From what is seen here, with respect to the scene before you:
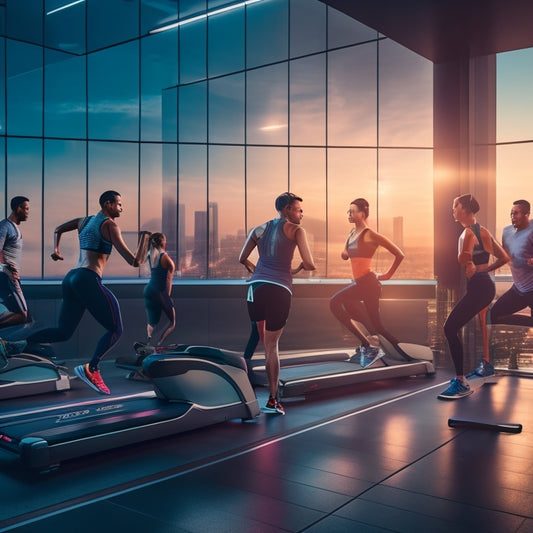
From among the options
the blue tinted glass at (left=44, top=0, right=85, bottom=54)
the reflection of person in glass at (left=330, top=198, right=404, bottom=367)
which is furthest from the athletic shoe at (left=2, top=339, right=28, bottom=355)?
the blue tinted glass at (left=44, top=0, right=85, bottom=54)

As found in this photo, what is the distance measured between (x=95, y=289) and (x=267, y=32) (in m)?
11.0

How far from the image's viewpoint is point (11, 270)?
249 inches

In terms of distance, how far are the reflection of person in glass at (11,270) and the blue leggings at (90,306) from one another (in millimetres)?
1064

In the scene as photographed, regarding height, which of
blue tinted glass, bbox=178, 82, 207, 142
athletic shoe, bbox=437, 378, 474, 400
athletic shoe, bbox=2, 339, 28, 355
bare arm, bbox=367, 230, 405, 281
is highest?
blue tinted glass, bbox=178, 82, 207, 142

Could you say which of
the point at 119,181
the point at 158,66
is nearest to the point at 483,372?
the point at 119,181

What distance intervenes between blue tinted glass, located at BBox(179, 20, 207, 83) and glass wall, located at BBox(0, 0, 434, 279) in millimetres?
32

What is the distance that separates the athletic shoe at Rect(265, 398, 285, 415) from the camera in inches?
186

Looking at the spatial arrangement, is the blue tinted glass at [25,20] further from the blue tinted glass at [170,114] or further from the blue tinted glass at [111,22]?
the blue tinted glass at [170,114]

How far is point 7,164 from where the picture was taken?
13633 mm

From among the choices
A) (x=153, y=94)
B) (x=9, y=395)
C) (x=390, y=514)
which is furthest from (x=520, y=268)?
(x=153, y=94)

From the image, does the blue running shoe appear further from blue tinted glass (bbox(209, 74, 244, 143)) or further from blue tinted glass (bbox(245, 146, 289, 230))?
blue tinted glass (bbox(209, 74, 244, 143))

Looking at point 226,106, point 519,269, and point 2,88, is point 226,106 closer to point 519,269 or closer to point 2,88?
point 2,88

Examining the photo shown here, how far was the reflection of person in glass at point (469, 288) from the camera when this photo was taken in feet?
18.1

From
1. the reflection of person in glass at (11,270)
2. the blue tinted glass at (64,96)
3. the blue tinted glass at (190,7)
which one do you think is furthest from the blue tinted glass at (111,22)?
the reflection of person in glass at (11,270)
